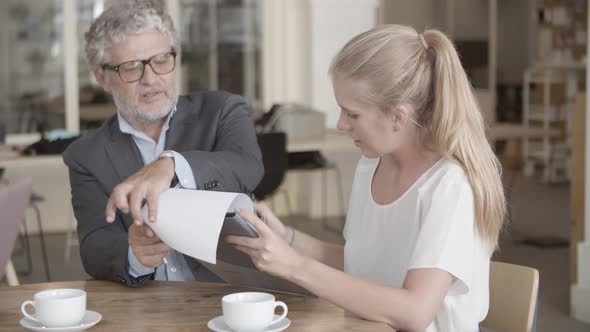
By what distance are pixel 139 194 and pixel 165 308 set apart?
8.8 inches


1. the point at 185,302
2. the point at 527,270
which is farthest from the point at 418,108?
the point at 185,302

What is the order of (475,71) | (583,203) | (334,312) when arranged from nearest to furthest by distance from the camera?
(334,312), (583,203), (475,71)

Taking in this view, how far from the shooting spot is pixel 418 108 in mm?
1667

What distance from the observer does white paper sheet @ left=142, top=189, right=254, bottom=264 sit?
55.7 inches

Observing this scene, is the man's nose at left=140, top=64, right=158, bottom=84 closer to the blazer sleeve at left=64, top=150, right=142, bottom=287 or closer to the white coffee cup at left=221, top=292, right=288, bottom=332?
the blazer sleeve at left=64, top=150, right=142, bottom=287

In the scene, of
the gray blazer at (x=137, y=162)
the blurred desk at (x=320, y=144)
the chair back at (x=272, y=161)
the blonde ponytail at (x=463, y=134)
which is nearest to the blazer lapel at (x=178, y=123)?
the gray blazer at (x=137, y=162)

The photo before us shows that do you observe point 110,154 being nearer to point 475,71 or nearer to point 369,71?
point 369,71

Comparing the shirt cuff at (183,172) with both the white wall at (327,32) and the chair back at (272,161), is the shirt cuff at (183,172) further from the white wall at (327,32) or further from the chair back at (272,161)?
the white wall at (327,32)

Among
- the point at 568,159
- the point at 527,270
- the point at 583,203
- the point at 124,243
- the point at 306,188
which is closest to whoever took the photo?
the point at 527,270

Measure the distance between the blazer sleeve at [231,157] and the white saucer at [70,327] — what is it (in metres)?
0.42

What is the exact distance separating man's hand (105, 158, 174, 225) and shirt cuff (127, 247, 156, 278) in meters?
0.23

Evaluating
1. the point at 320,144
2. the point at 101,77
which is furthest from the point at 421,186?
the point at 320,144

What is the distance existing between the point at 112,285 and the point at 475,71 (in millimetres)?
9753

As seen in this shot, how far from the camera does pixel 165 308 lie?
5.34 feet
